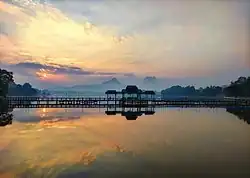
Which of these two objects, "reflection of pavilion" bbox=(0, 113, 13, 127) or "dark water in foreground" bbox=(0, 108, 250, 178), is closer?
"dark water in foreground" bbox=(0, 108, 250, 178)

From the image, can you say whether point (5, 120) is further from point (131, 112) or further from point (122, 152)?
point (131, 112)

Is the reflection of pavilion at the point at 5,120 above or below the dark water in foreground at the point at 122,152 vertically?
above

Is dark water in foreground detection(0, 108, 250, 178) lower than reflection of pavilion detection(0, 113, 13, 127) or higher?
lower

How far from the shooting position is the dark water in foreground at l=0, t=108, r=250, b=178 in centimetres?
1009

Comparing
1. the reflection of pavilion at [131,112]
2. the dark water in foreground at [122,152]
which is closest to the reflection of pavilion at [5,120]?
the dark water in foreground at [122,152]

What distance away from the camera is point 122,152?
12930 mm

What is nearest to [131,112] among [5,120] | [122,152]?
[5,120]

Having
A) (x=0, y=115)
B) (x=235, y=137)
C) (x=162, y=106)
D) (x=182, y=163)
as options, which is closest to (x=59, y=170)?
(x=182, y=163)

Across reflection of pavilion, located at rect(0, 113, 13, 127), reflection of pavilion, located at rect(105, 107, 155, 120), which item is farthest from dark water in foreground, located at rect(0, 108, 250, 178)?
reflection of pavilion, located at rect(105, 107, 155, 120)

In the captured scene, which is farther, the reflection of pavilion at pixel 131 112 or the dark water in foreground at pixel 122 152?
the reflection of pavilion at pixel 131 112

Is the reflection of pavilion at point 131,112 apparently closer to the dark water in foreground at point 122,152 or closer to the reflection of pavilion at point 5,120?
the dark water in foreground at point 122,152

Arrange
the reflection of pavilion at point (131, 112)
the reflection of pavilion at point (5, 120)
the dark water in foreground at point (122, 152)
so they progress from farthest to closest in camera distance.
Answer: the reflection of pavilion at point (131, 112)
the reflection of pavilion at point (5, 120)
the dark water in foreground at point (122, 152)

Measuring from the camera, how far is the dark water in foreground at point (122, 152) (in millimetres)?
10094

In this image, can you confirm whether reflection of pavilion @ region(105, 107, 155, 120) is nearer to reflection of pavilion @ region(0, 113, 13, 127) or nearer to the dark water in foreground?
the dark water in foreground
